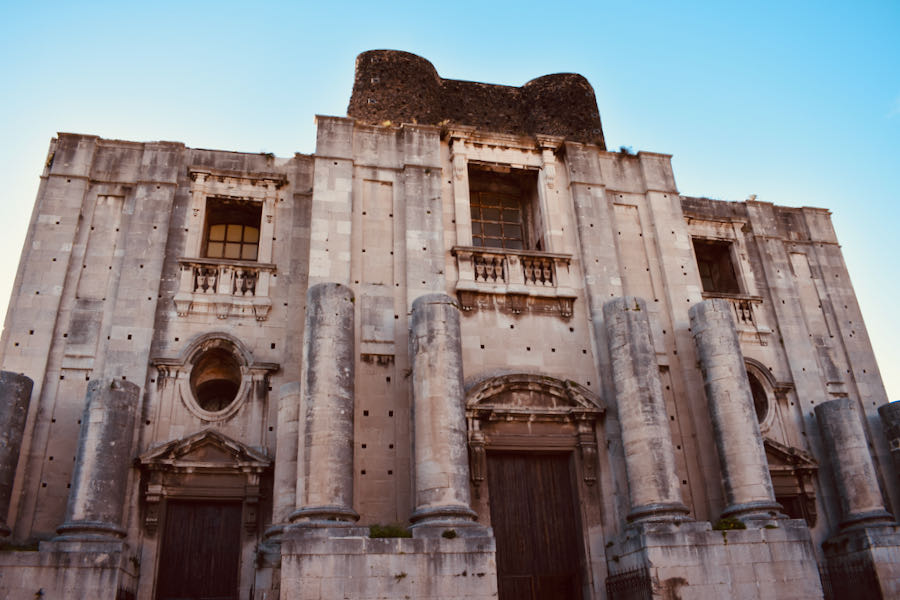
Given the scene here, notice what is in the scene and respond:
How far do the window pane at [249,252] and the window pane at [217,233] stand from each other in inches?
22.4

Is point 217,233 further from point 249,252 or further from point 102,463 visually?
point 102,463

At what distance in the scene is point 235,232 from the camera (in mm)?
16641

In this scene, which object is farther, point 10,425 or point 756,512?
point 756,512

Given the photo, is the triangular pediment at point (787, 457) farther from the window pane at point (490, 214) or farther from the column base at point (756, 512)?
the window pane at point (490, 214)

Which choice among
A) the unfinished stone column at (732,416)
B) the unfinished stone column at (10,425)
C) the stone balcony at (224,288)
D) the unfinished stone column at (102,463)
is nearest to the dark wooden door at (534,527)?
the unfinished stone column at (732,416)

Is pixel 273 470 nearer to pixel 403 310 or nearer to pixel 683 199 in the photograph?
pixel 403 310

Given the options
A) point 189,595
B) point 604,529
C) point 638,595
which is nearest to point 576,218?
point 604,529

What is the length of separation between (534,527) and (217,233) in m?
9.56

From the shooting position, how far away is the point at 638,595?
11680 millimetres

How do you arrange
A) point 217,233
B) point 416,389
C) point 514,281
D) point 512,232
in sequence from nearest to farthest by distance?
point 416,389 → point 514,281 → point 217,233 → point 512,232

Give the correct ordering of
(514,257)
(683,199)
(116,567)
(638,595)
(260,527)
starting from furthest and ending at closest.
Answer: (683,199)
(514,257)
(260,527)
(638,595)
(116,567)

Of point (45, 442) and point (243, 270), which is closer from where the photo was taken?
Answer: point (45, 442)

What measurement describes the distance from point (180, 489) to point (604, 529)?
305 inches

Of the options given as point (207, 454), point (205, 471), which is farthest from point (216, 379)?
point (205, 471)
